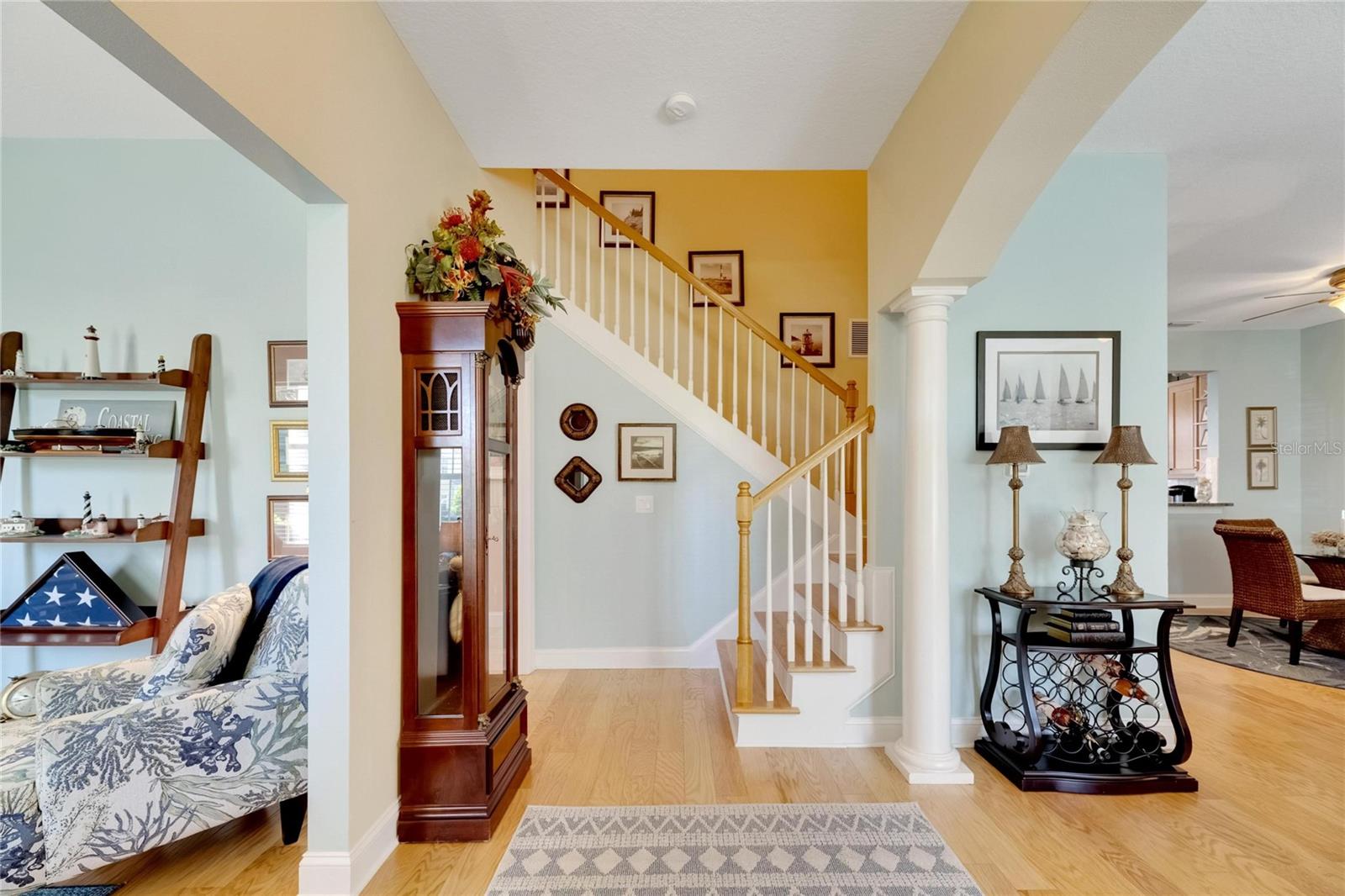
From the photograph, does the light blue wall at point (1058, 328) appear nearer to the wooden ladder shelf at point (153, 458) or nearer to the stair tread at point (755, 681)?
the stair tread at point (755, 681)

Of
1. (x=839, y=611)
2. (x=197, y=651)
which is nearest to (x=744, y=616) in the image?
(x=839, y=611)

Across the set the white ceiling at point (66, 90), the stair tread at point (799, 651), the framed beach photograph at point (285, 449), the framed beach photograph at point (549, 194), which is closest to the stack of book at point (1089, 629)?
the stair tread at point (799, 651)

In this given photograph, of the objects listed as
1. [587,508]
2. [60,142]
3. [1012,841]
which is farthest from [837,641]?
[60,142]

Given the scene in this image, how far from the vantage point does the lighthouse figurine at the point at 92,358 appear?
3283 millimetres

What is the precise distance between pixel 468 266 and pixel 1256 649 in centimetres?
628

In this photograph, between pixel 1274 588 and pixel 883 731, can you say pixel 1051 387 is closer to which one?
pixel 883 731

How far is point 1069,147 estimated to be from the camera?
217 centimetres

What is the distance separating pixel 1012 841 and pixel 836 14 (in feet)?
9.93

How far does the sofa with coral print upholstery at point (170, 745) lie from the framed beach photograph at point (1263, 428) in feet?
27.8

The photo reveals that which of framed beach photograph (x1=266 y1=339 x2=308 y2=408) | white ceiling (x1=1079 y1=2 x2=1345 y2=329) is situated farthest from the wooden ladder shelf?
white ceiling (x1=1079 y1=2 x2=1345 y2=329)

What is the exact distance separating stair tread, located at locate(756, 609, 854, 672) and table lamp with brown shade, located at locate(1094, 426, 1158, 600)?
4.13 ft

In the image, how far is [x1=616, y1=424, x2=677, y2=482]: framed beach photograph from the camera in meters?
→ 4.38

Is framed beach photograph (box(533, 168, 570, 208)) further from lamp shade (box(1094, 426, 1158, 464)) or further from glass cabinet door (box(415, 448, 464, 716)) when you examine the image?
lamp shade (box(1094, 426, 1158, 464))

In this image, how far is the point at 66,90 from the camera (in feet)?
9.62
